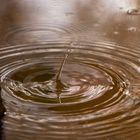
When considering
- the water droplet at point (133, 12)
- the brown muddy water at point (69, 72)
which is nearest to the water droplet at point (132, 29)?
the brown muddy water at point (69, 72)

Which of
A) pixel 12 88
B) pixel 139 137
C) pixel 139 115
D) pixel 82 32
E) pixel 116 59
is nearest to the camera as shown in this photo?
pixel 139 137

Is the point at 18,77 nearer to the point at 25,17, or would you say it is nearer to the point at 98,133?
the point at 98,133

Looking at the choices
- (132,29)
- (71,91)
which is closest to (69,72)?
(71,91)

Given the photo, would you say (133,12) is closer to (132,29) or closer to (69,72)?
(132,29)

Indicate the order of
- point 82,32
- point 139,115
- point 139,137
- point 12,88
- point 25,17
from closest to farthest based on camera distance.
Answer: point 139,137 → point 139,115 → point 12,88 → point 82,32 → point 25,17

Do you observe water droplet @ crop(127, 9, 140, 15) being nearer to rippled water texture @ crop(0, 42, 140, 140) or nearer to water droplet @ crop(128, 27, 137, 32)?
water droplet @ crop(128, 27, 137, 32)

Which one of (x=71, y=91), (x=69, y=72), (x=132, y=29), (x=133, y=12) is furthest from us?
(x=133, y=12)

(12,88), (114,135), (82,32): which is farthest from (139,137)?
(82,32)

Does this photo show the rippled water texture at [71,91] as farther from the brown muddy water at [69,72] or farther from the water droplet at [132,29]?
the water droplet at [132,29]
